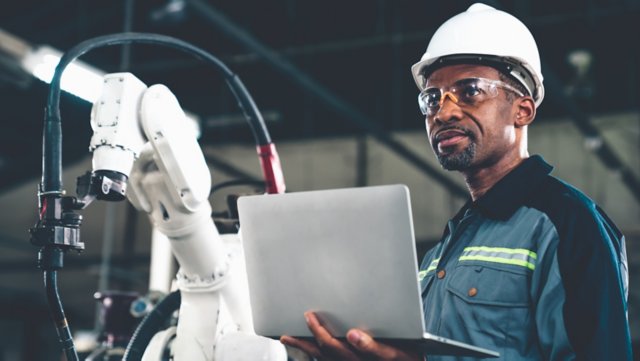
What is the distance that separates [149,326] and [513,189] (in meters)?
1.16

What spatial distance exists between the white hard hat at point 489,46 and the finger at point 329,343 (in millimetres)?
878

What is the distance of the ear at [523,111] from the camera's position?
2.24 m

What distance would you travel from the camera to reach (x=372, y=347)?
5.71 ft

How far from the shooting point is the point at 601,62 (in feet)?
28.6

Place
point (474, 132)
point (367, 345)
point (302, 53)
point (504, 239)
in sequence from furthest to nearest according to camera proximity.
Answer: point (302, 53), point (474, 132), point (504, 239), point (367, 345)

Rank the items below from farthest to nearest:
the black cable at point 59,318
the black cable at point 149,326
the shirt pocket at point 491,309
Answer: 1. the black cable at point 149,326
2. the black cable at point 59,318
3. the shirt pocket at point 491,309

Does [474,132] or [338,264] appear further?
[474,132]

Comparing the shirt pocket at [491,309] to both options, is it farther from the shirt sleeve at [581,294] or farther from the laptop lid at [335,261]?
the laptop lid at [335,261]

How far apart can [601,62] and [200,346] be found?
734cm

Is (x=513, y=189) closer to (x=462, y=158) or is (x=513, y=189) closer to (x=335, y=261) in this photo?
(x=462, y=158)

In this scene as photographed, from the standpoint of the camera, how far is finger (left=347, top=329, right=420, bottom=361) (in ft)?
5.71

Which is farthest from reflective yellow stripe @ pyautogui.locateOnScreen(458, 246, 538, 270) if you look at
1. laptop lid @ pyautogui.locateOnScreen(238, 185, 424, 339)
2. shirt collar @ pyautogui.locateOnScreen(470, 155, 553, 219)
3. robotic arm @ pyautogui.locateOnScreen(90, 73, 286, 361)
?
robotic arm @ pyautogui.locateOnScreen(90, 73, 286, 361)

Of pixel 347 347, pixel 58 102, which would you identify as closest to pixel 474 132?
pixel 347 347

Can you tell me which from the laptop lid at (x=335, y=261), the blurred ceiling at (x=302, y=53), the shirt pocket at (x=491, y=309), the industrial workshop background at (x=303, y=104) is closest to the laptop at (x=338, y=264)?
the laptop lid at (x=335, y=261)
